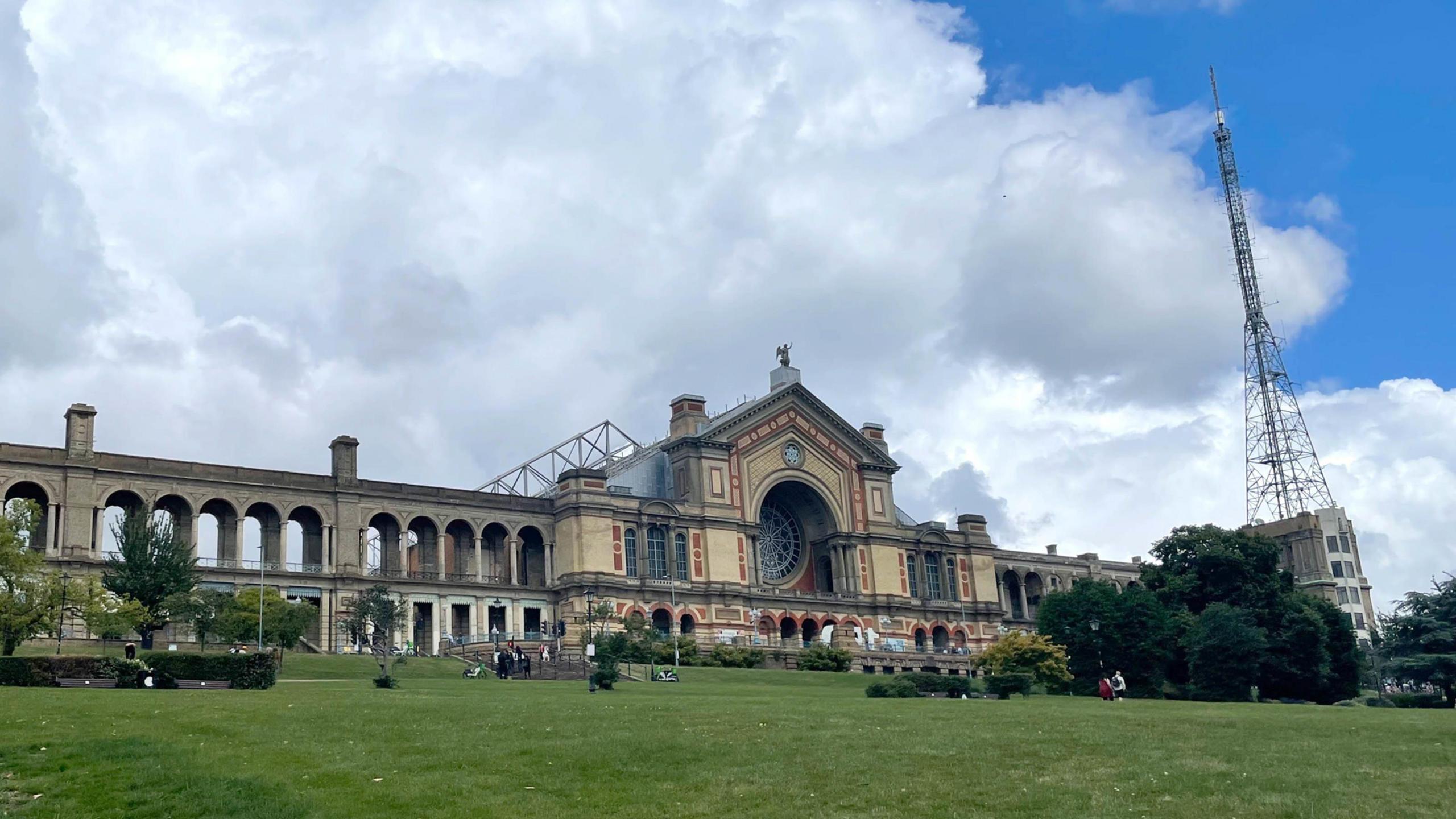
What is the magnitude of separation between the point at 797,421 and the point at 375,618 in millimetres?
39501

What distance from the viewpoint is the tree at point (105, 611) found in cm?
5759

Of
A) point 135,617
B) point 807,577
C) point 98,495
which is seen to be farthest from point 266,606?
point 807,577

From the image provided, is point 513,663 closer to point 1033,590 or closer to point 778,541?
point 778,541

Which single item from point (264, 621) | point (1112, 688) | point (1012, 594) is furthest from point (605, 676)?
A: point (1012, 594)

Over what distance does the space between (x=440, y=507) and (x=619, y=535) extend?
11698mm

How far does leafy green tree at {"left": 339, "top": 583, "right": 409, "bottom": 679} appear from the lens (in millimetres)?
70438

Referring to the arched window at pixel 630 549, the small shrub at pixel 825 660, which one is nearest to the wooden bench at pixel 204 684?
A: the small shrub at pixel 825 660

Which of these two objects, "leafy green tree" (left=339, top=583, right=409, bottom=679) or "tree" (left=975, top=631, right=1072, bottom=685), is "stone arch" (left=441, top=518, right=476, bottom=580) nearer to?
"leafy green tree" (left=339, top=583, right=409, bottom=679)

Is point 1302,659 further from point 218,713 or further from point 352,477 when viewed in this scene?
point 218,713

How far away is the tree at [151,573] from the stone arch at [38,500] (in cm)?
987

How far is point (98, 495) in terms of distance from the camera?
7488 centimetres

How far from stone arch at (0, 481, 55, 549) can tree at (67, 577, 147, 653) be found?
1386 centimetres

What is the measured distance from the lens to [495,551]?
93875 millimetres

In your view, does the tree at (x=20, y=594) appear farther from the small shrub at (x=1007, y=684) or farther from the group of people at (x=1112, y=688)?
the group of people at (x=1112, y=688)
